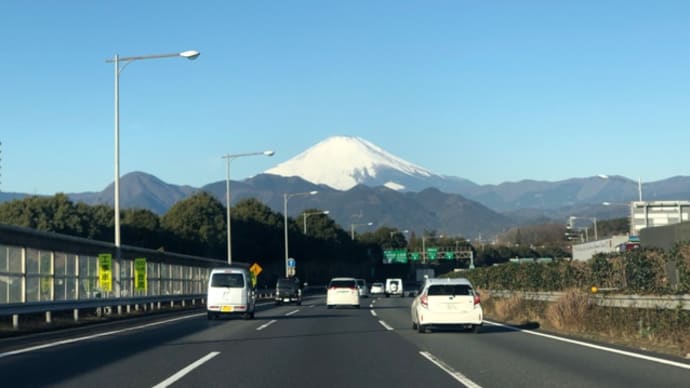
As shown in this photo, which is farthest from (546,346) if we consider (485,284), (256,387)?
(485,284)

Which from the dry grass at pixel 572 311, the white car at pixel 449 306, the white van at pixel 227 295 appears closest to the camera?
the white car at pixel 449 306

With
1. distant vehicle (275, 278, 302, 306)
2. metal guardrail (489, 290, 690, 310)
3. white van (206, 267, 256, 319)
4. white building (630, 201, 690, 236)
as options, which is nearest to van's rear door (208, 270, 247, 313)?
white van (206, 267, 256, 319)

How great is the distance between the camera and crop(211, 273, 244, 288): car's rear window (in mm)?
35125

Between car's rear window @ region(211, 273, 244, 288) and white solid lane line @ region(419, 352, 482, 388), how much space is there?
1758 cm

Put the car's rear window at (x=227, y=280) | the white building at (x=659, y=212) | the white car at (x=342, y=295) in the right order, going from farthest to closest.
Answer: the white building at (x=659, y=212)
the white car at (x=342, y=295)
the car's rear window at (x=227, y=280)

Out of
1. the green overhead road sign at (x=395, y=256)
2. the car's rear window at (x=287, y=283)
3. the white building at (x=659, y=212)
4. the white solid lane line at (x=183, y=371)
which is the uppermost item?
the white building at (x=659, y=212)

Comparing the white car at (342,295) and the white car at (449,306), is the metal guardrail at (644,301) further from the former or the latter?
the white car at (342,295)

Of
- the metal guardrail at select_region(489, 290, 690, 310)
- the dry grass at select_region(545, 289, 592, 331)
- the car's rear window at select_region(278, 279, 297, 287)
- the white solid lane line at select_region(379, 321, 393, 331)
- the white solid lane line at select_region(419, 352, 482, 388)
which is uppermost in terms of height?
the car's rear window at select_region(278, 279, 297, 287)

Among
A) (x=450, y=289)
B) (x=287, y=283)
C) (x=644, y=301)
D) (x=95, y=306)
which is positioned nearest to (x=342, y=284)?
(x=287, y=283)

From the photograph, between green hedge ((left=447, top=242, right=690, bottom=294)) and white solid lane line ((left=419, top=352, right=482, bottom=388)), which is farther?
green hedge ((left=447, top=242, right=690, bottom=294))

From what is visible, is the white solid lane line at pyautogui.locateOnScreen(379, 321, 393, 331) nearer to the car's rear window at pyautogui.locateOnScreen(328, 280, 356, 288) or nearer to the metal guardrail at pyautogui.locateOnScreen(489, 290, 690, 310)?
the metal guardrail at pyautogui.locateOnScreen(489, 290, 690, 310)

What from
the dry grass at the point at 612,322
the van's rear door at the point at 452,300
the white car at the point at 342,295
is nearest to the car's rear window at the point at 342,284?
the white car at the point at 342,295

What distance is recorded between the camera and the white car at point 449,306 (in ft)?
81.3

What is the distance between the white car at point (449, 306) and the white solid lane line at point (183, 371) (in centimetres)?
781
